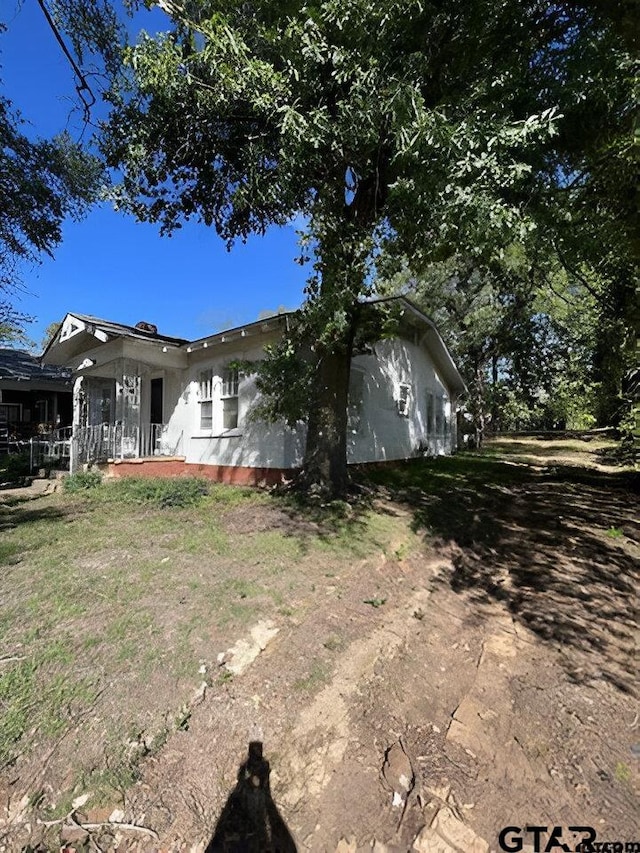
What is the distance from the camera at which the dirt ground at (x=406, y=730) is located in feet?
7.55

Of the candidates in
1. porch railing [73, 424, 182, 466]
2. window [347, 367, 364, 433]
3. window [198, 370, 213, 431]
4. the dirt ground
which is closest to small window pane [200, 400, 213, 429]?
window [198, 370, 213, 431]

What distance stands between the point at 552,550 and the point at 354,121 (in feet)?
21.8

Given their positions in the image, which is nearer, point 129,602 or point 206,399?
point 129,602

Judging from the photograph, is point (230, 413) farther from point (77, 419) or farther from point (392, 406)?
point (77, 419)

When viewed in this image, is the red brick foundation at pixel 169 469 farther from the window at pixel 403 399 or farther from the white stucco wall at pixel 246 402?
the window at pixel 403 399

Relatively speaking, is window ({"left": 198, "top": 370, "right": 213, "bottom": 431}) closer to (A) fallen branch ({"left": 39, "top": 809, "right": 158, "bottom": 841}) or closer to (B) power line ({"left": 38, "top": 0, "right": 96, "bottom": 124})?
(B) power line ({"left": 38, "top": 0, "right": 96, "bottom": 124})

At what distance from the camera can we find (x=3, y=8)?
6238mm

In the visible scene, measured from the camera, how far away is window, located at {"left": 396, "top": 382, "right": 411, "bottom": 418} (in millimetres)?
13556

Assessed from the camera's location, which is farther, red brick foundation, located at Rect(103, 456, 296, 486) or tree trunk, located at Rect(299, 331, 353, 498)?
red brick foundation, located at Rect(103, 456, 296, 486)

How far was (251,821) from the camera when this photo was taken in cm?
236

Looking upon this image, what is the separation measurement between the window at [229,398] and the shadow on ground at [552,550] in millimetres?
3930

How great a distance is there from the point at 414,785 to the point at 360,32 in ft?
25.5

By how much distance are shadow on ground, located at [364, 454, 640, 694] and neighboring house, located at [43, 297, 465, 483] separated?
220 centimetres

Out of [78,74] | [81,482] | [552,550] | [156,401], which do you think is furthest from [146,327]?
[552,550]
